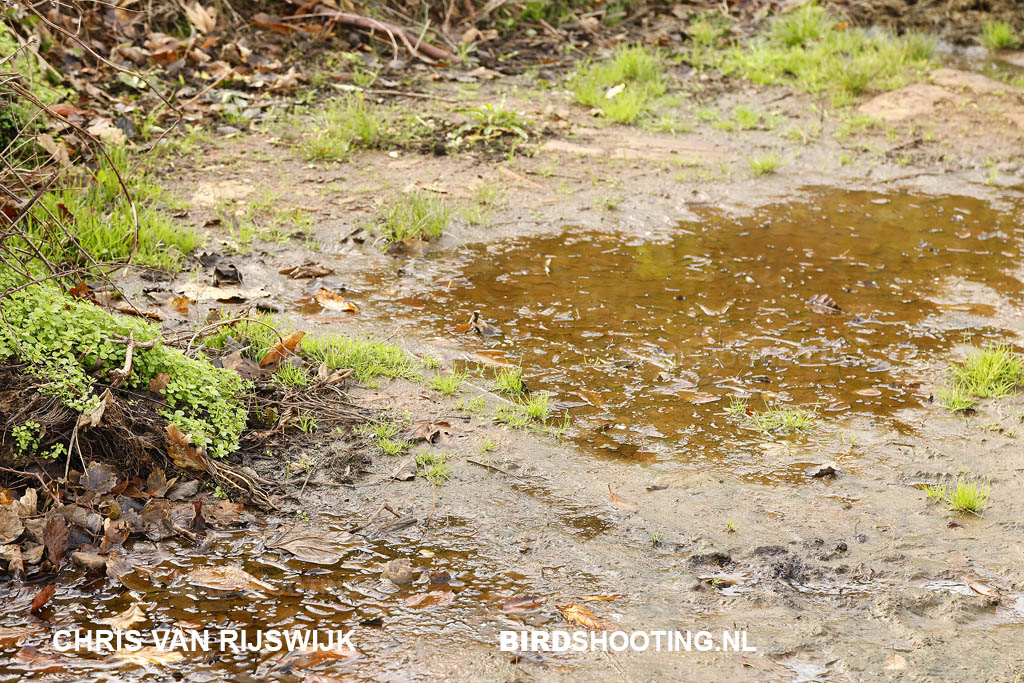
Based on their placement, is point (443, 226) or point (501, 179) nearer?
point (443, 226)

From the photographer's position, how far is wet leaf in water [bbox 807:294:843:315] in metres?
5.04

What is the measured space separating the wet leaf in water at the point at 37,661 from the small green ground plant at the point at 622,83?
627 cm

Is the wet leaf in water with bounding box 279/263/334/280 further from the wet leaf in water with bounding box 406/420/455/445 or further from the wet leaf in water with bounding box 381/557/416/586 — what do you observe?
the wet leaf in water with bounding box 381/557/416/586

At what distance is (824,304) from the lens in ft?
16.7

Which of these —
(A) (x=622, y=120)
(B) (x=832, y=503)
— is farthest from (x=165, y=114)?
(B) (x=832, y=503)

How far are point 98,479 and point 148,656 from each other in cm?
83

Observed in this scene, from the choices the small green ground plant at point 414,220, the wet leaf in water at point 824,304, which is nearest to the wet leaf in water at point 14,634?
the small green ground plant at point 414,220

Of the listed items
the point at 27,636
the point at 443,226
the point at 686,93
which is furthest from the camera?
the point at 686,93

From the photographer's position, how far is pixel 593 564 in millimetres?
3162

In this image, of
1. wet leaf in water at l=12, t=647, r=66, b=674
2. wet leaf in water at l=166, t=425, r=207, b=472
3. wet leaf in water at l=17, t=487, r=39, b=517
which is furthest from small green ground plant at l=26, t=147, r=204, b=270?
wet leaf in water at l=12, t=647, r=66, b=674

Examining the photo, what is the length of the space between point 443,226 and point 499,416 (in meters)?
2.11

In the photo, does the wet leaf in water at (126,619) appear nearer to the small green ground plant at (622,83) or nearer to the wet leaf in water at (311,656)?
the wet leaf in water at (311,656)

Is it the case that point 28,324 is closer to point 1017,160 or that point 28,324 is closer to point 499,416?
point 499,416

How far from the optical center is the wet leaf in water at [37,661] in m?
2.58
